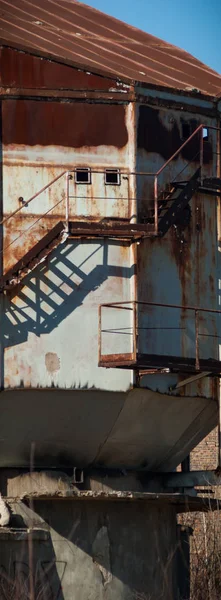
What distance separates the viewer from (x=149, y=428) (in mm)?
20703

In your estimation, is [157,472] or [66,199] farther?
[157,472]

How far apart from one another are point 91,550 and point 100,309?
3706 millimetres

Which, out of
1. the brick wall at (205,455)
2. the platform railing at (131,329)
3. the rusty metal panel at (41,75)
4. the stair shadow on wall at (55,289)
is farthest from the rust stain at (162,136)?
the brick wall at (205,455)

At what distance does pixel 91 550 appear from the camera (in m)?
20.5

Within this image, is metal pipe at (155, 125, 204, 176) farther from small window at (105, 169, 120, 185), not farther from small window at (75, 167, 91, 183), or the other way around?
→ small window at (75, 167, 91, 183)

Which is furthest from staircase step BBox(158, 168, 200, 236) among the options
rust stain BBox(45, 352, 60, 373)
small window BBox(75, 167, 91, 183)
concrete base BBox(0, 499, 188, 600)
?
concrete base BBox(0, 499, 188, 600)

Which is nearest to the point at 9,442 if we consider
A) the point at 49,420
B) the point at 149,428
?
the point at 49,420

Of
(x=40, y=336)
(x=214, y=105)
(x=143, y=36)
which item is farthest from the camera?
(x=143, y=36)

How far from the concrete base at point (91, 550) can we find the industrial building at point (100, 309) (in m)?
0.02

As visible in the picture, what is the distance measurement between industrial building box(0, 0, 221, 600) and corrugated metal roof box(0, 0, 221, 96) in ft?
0.31

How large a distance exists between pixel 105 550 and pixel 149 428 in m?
1.96

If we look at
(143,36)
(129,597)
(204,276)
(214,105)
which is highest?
(143,36)

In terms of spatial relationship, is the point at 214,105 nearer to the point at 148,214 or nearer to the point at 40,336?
the point at 148,214

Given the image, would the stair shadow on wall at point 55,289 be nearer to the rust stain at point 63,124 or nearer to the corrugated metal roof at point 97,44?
the rust stain at point 63,124
